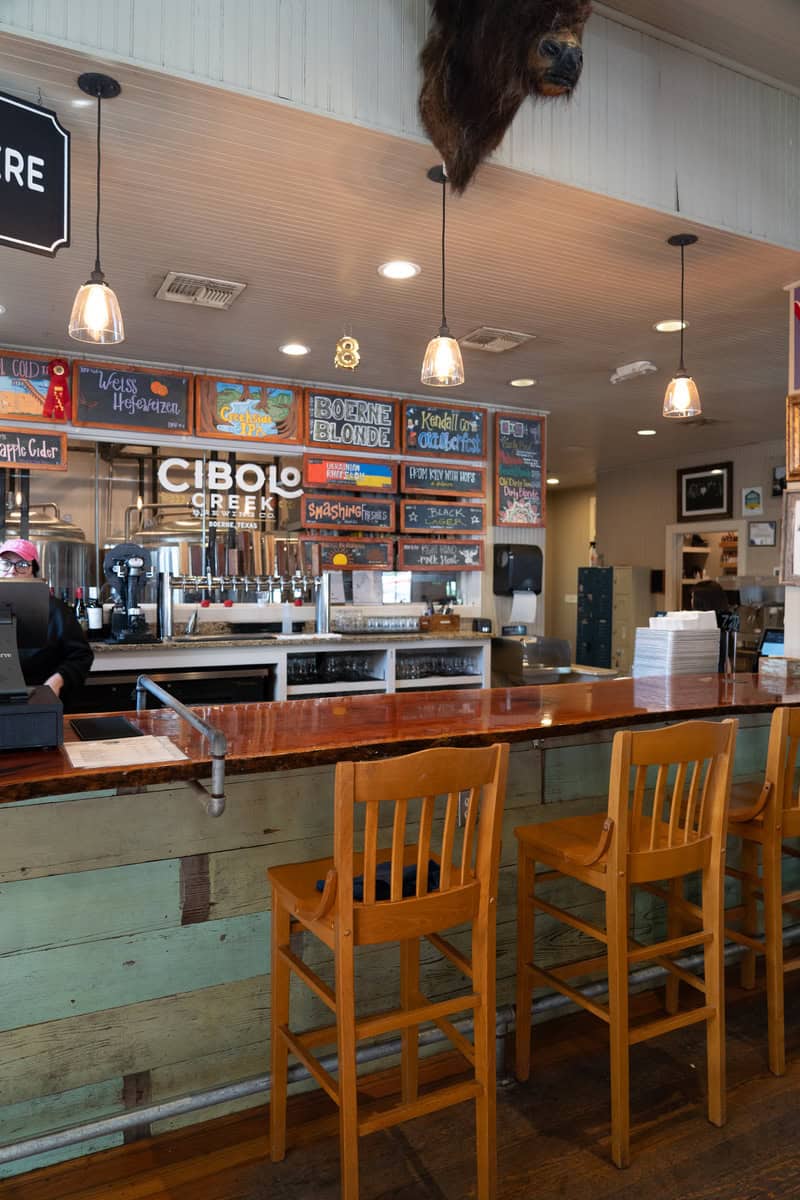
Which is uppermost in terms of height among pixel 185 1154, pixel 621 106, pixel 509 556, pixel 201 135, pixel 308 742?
pixel 621 106

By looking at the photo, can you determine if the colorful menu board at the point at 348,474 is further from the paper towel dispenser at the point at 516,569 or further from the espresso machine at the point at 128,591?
the espresso machine at the point at 128,591

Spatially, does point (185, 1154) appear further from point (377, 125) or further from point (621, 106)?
point (621, 106)

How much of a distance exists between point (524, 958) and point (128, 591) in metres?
3.27

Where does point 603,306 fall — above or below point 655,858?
above

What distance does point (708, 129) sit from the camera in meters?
3.28

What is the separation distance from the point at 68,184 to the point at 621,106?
202 cm

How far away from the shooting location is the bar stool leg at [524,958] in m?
2.30

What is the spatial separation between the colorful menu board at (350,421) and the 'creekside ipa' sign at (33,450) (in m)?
1.68

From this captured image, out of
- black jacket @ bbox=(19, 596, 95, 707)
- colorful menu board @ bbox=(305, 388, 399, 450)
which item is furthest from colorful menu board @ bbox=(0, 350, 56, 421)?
black jacket @ bbox=(19, 596, 95, 707)

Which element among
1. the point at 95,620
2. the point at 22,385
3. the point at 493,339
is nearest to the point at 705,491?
the point at 493,339

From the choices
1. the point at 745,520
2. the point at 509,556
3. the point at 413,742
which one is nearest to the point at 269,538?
the point at 509,556

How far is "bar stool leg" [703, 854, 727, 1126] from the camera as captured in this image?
2.12m

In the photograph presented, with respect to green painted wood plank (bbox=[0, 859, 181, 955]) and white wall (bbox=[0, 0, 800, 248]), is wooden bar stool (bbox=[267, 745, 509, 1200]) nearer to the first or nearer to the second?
green painted wood plank (bbox=[0, 859, 181, 955])

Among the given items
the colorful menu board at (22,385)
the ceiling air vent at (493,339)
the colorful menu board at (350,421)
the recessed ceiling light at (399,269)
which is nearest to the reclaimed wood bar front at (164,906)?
the recessed ceiling light at (399,269)
